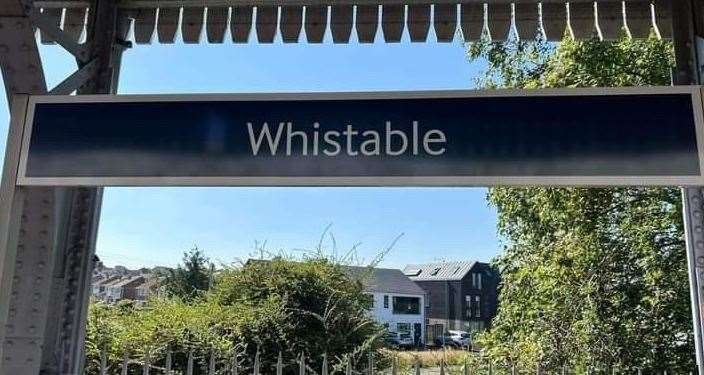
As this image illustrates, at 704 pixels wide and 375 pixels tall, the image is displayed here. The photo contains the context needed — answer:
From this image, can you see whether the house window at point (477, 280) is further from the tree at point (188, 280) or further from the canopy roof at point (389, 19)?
the canopy roof at point (389, 19)

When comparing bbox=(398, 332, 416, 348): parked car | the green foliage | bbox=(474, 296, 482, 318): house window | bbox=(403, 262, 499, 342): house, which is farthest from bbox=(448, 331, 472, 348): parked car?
bbox=(474, 296, 482, 318): house window

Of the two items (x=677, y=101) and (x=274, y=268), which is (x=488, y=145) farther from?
(x=274, y=268)

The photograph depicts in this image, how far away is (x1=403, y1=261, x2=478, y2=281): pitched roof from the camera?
61062 millimetres

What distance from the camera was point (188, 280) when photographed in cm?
1298

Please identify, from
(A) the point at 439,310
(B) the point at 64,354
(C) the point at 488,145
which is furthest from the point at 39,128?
(A) the point at 439,310

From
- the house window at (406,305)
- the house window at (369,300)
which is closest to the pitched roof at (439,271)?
the house window at (406,305)

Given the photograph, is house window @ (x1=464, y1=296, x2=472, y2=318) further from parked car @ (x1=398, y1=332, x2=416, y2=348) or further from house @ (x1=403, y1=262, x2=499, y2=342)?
parked car @ (x1=398, y1=332, x2=416, y2=348)

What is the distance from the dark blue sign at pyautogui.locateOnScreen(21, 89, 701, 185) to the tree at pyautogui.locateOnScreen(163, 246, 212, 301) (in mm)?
7255

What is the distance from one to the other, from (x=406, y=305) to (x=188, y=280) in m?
39.5

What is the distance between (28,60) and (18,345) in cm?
113

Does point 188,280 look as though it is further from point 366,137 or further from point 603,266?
point 366,137

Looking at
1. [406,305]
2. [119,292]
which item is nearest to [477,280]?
[406,305]

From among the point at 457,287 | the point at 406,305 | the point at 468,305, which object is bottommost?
the point at 406,305

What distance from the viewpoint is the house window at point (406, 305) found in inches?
1986
